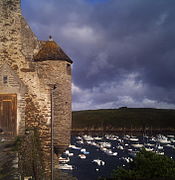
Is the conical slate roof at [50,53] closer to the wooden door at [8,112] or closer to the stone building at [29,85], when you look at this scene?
the stone building at [29,85]

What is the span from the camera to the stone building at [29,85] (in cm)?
1806

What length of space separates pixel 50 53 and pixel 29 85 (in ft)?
8.58

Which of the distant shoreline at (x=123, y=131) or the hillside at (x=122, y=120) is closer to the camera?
the distant shoreline at (x=123, y=131)

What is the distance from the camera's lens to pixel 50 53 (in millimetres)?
19547

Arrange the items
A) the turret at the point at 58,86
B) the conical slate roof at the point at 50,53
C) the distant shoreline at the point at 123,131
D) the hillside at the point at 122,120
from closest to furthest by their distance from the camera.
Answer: the turret at the point at 58,86 < the conical slate roof at the point at 50,53 < the distant shoreline at the point at 123,131 < the hillside at the point at 122,120

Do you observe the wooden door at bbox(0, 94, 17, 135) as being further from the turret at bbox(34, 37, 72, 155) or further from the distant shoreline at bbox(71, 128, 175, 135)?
the distant shoreline at bbox(71, 128, 175, 135)

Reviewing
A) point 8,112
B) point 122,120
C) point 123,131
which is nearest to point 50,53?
point 8,112

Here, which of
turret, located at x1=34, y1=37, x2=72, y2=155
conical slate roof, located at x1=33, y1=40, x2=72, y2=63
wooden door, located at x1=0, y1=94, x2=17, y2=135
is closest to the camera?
wooden door, located at x1=0, y1=94, x2=17, y2=135

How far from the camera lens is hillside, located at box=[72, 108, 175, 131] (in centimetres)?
12350

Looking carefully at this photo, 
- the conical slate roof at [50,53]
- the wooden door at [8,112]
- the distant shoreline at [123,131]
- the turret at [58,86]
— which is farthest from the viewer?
the distant shoreline at [123,131]

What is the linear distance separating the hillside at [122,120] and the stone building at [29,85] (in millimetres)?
102848

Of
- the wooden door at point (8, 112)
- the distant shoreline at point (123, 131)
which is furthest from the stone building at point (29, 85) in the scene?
the distant shoreline at point (123, 131)

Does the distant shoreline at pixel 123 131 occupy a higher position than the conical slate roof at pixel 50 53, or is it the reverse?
the conical slate roof at pixel 50 53

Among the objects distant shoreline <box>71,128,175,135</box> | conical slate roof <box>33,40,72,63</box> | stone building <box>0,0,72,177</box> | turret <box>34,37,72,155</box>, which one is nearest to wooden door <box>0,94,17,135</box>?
stone building <box>0,0,72,177</box>
